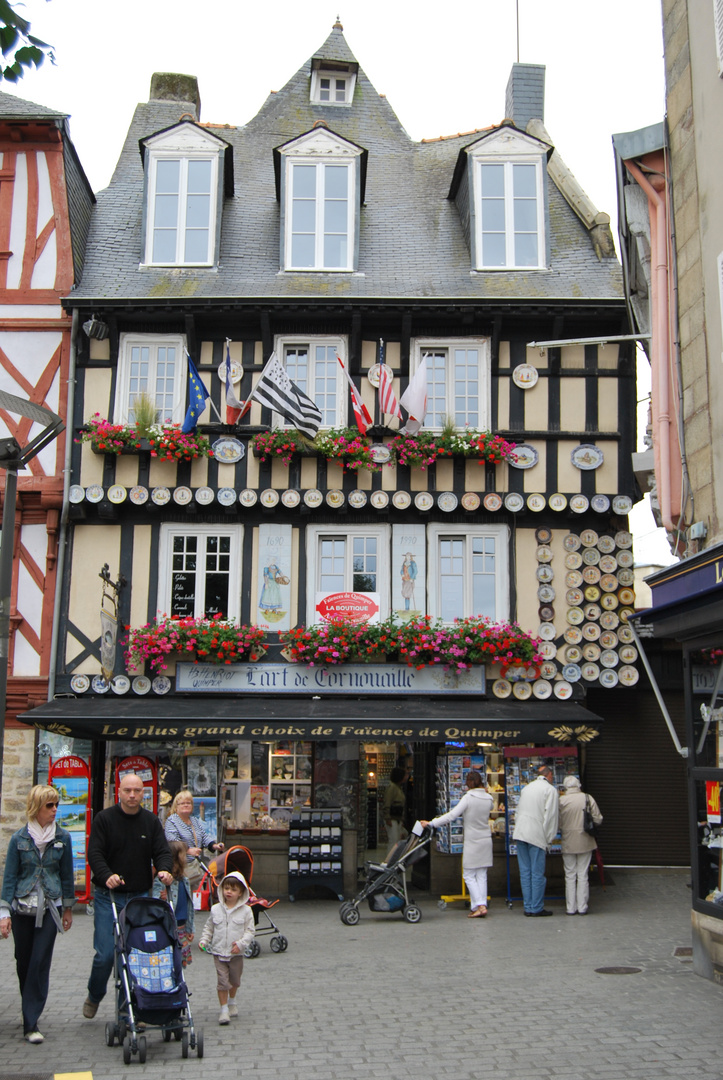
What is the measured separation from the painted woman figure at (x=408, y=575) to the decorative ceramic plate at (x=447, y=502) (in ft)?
2.72

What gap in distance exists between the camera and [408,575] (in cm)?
1500

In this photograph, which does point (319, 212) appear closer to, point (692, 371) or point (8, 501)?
point (692, 371)

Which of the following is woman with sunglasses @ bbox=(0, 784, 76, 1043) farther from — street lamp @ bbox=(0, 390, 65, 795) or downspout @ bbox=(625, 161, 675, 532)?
downspout @ bbox=(625, 161, 675, 532)

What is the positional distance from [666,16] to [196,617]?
9427mm

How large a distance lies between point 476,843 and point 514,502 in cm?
491

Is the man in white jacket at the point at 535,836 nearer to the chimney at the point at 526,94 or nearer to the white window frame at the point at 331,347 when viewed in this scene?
the white window frame at the point at 331,347

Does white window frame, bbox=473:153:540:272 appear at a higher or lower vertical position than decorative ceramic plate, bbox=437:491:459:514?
higher

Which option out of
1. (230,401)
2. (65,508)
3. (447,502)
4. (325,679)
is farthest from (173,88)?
(325,679)

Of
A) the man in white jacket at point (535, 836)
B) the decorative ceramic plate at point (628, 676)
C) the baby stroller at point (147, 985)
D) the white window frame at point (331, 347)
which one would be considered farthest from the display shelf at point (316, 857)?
the baby stroller at point (147, 985)

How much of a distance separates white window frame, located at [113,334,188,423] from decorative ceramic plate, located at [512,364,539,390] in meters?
4.88

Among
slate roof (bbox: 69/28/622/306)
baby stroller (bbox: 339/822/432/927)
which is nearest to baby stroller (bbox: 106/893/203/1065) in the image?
baby stroller (bbox: 339/822/432/927)

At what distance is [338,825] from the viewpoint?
13.6m

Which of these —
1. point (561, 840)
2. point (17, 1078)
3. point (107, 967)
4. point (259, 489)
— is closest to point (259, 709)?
point (259, 489)

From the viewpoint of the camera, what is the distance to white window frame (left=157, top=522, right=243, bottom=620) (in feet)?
48.7
